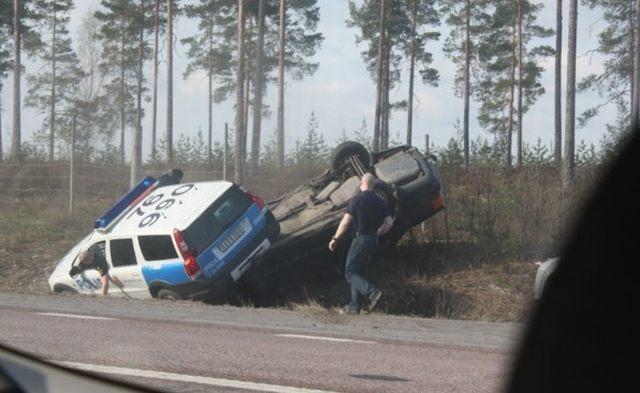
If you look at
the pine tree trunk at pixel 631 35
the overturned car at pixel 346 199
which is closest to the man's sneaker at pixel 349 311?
the overturned car at pixel 346 199

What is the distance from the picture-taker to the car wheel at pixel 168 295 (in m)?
13.2

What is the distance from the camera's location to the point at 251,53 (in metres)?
35.2

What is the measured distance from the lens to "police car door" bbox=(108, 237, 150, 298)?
44.5ft

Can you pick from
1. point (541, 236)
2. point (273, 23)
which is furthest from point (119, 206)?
point (273, 23)

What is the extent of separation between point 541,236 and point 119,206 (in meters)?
7.88

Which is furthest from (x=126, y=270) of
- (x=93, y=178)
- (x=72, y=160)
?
(x=72, y=160)

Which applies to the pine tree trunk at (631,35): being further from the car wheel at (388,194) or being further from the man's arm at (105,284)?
the man's arm at (105,284)

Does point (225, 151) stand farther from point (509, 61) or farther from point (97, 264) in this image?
point (509, 61)

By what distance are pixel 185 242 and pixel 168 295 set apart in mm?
958

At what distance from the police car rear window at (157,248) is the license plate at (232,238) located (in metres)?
0.71

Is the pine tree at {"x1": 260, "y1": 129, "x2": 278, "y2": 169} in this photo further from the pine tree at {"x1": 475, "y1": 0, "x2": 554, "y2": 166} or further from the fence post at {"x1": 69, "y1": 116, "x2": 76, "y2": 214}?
the pine tree at {"x1": 475, "y1": 0, "x2": 554, "y2": 166}

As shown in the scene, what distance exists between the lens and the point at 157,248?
43.6 ft

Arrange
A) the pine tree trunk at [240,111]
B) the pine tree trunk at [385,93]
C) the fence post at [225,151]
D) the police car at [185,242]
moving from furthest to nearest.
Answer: the pine tree trunk at [385,93] < the pine tree trunk at [240,111] < the fence post at [225,151] < the police car at [185,242]

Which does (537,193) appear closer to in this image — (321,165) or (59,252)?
(321,165)
